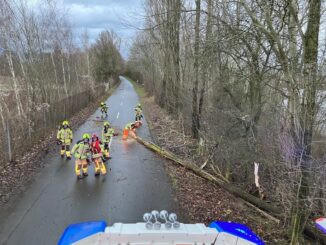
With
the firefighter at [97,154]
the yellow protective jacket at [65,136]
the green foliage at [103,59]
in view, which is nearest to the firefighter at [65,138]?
the yellow protective jacket at [65,136]

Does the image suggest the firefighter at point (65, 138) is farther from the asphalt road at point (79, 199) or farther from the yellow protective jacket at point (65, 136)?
the asphalt road at point (79, 199)

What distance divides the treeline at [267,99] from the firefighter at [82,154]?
4248 mm

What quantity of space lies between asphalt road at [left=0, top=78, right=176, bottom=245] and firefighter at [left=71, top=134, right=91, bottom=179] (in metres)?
0.31

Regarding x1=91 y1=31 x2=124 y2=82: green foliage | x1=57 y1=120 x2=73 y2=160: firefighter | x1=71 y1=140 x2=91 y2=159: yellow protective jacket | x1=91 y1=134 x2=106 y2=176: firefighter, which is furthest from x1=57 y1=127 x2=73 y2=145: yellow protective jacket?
x1=91 y1=31 x2=124 y2=82: green foliage

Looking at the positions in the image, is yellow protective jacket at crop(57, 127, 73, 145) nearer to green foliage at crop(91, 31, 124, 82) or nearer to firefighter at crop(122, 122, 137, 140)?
firefighter at crop(122, 122, 137, 140)

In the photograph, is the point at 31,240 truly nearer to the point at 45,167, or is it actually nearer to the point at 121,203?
the point at 121,203

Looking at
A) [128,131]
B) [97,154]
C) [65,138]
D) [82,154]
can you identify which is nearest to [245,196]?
[97,154]

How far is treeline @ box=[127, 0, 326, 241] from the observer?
6.30m

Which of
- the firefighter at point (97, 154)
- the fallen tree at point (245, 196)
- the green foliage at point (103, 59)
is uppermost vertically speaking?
the green foliage at point (103, 59)

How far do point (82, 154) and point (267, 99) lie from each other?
6.97 m

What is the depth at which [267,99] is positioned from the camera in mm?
11930

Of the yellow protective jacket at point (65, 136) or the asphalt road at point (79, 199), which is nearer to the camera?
the asphalt road at point (79, 199)

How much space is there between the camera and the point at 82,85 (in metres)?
34.7

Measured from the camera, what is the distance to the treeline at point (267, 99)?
20.7 ft
